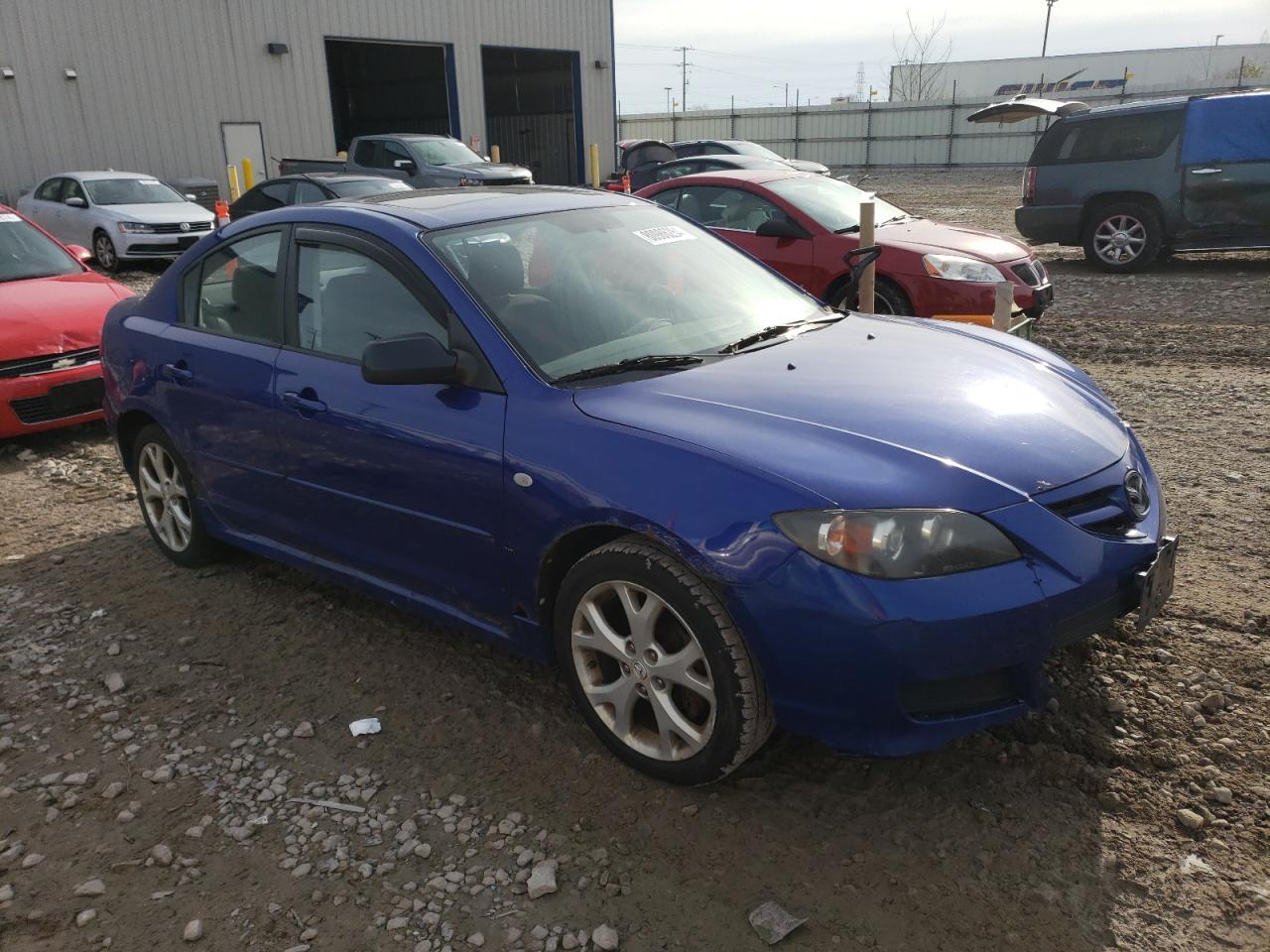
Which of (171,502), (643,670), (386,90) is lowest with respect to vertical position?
(171,502)

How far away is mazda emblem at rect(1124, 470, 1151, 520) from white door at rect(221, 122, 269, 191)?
75.3ft

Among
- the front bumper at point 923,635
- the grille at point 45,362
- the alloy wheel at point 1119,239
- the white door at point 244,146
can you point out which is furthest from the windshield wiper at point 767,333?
the white door at point 244,146

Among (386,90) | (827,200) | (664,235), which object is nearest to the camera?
(664,235)

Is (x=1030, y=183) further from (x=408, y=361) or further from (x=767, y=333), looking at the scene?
(x=408, y=361)

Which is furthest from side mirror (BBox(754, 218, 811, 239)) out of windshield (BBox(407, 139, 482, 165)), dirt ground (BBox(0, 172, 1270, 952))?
windshield (BBox(407, 139, 482, 165))

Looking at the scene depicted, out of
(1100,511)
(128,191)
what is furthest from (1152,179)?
(128,191)

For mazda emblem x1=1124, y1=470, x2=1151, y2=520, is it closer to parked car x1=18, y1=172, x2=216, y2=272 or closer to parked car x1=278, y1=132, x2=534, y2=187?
parked car x1=18, y1=172, x2=216, y2=272

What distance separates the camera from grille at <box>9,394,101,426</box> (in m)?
6.51

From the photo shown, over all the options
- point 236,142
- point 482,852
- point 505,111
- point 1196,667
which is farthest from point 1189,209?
point 505,111

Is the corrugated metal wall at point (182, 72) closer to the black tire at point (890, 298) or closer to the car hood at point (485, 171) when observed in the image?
the car hood at point (485, 171)

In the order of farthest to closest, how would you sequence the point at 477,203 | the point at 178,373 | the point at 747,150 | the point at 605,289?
the point at 747,150, the point at 178,373, the point at 477,203, the point at 605,289

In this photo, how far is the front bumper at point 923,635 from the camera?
2504mm

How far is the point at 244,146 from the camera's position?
23281mm

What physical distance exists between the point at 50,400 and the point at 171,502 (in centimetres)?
255
